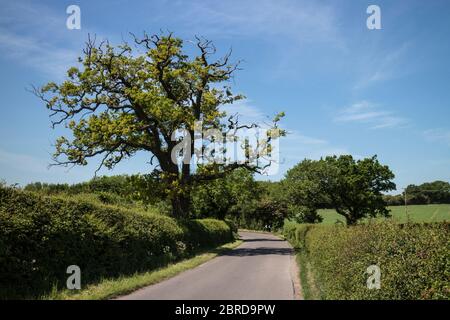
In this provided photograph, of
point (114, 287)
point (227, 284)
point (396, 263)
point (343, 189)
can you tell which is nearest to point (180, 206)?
point (227, 284)

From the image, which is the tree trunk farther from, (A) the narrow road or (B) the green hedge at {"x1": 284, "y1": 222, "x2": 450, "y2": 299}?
(B) the green hedge at {"x1": 284, "y1": 222, "x2": 450, "y2": 299}

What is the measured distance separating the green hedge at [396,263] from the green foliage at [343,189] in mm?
52805

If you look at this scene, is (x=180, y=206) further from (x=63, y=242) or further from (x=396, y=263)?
(x=396, y=263)

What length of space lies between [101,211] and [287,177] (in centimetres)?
5465

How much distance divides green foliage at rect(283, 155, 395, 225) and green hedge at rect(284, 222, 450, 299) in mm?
52805

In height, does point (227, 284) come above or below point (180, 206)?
below

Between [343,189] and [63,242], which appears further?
[343,189]

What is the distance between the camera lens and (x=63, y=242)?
12.7 meters

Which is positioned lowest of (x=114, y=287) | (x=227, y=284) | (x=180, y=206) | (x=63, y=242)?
(x=227, y=284)

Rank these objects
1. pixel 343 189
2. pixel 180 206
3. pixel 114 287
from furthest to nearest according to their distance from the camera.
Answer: pixel 343 189
pixel 180 206
pixel 114 287

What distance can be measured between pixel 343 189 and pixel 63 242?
5528cm

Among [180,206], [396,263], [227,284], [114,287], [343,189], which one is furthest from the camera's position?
[343,189]

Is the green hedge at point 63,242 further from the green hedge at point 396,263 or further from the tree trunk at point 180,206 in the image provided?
the tree trunk at point 180,206
